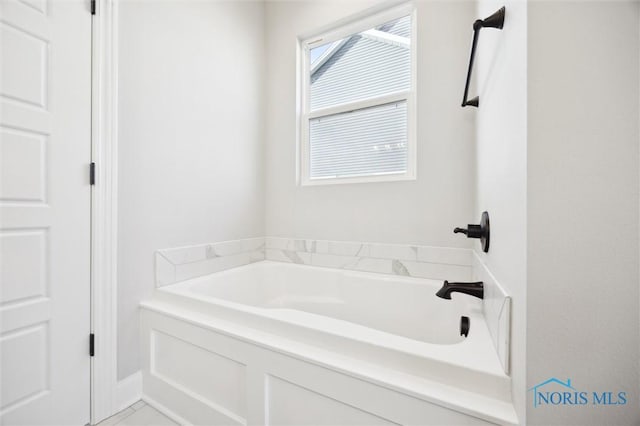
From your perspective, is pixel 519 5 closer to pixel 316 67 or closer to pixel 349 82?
pixel 349 82

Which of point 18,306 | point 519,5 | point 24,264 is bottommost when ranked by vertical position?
point 18,306

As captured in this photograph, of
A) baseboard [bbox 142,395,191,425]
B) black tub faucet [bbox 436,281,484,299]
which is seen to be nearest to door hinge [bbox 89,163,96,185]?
baseboard [bbox 142,395,191,425]

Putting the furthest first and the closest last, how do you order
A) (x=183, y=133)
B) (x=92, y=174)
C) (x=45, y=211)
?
(x=183, y=133) < (x=92, y=174) < (x=45, y=211)

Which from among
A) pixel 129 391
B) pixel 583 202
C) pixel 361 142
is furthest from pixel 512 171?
pixel 129 391

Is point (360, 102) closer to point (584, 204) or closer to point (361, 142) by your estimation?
point (361, 142)

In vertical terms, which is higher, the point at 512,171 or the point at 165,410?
the point at 512,171

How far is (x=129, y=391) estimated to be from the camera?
143 cm

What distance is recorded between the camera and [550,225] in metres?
0.54

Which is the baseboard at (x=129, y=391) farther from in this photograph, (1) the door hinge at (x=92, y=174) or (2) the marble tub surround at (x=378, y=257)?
(2) the marble tub surround at (x=378, y=257)

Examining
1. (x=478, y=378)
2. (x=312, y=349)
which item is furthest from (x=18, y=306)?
(x=478, y=378)

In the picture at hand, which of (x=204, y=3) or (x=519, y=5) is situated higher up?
(x=204, y=3)

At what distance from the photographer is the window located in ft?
6.03

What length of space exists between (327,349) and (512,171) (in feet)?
2.62

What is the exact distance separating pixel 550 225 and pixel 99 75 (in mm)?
1895
